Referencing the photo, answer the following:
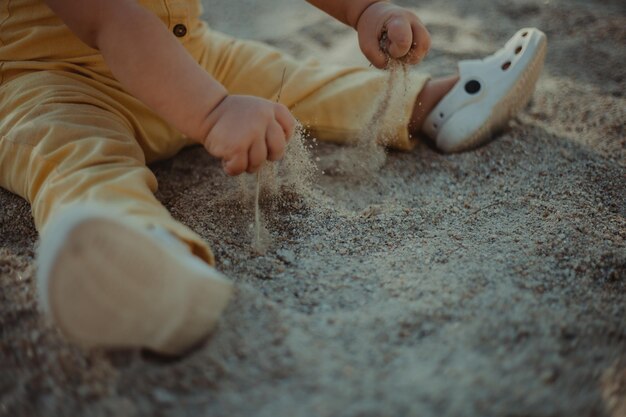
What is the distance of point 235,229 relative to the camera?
1.04m

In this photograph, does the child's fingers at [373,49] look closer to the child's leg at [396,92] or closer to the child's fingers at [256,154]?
the child's leg at [396,92]

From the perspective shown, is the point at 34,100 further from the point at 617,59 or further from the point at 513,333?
the point at 617,59

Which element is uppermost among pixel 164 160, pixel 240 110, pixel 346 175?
pixel 240 110

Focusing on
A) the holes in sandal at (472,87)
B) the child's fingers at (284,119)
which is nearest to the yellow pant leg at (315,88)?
the holes in sandal at (472,87)

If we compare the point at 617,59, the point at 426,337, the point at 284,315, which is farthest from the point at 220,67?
the point at 617,59

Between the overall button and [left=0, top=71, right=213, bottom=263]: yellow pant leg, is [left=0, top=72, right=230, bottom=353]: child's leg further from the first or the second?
the overall button

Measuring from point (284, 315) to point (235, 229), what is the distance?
29 centimetres

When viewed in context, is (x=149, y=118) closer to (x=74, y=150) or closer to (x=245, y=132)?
(x=74, y=150)

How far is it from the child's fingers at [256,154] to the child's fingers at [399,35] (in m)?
0.44

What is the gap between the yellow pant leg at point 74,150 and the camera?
84 cm

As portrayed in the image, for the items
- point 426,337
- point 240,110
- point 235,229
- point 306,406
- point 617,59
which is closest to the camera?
point 306,406

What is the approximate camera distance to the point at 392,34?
3.81 ft

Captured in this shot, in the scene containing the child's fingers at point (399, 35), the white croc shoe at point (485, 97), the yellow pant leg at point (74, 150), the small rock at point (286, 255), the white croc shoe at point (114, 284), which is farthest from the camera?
the white croc shoe at point (485, 97)

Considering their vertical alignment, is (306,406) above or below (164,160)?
above
